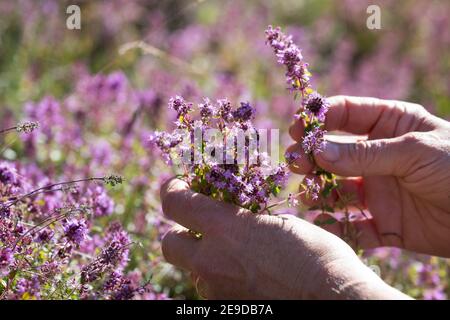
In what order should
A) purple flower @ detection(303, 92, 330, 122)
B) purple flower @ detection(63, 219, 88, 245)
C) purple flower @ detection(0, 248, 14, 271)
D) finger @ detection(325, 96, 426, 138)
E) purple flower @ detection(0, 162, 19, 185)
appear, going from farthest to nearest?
finger @ detection(325, 96, 426, 138) → purple flower @ detection(0, 162, 19, 185) → purple flower @ detection(303, 92, 330, 122) → purple flower @ detection(63, 219, 88, 245) → purple flower @ detection(0, 248, 14, 271)

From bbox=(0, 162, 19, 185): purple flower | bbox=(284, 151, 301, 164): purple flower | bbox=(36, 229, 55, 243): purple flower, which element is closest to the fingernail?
bbox=(284, 151, 301, 164): purple flower

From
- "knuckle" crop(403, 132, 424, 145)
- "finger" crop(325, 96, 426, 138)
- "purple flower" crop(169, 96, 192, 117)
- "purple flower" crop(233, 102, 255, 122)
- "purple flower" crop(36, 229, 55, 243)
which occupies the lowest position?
"purple flower" crop(36, 229, 55, 243)

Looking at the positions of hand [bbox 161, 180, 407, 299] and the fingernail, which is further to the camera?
the fingernail

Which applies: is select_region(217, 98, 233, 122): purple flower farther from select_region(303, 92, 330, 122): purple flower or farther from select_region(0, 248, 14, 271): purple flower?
select_region(0, 248, 14, 271): purple flower

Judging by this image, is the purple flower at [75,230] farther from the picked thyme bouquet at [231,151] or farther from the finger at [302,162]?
the finger at [302,162]

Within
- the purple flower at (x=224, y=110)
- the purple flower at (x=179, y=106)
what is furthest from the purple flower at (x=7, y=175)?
the purple flower at (x=224, y=110)

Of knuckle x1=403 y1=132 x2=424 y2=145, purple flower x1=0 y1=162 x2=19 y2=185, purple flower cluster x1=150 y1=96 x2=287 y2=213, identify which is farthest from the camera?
knuckle x1=403 y1=132 x2=424 y2=145

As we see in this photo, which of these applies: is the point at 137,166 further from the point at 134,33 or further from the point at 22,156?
the point at 134,33

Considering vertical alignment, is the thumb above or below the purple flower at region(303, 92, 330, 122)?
below
